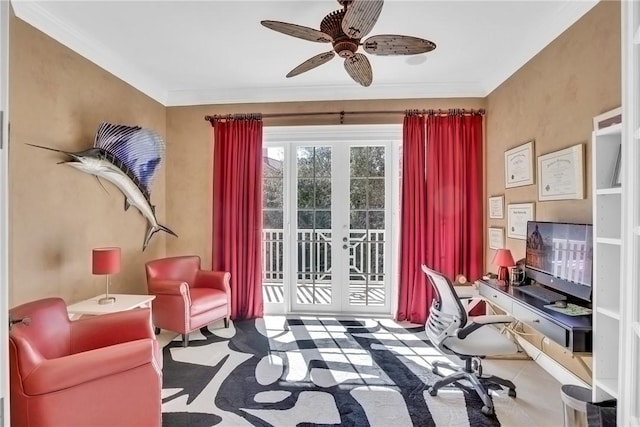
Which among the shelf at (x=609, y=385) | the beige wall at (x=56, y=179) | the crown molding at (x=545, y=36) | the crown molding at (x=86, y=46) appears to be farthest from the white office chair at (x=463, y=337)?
the crown molding at (x=86, y=46)

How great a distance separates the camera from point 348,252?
4102mm

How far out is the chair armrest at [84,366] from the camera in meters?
1.46

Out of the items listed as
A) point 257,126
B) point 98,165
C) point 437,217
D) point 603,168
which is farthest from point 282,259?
point 603,168

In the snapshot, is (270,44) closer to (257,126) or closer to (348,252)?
(257,126)

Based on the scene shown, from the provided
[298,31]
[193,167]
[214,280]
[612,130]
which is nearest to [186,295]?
[214,280]

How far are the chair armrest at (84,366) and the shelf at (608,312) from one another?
90.9 inches

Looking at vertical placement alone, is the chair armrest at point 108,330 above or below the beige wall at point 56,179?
below

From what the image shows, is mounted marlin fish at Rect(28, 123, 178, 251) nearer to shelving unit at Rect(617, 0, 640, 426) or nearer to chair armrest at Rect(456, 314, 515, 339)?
chair armrest at Rect(456, 314, 515, 339)

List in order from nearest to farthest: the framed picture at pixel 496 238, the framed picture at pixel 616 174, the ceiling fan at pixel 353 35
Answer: the framed picture at pixel 616 174
the ceiling fan at pixel 353 35
the framed picture at pixel 496 238

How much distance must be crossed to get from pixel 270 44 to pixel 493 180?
8.91 ft

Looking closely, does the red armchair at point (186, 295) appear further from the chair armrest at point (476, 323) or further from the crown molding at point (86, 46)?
the chair armrest at point (476, 323)

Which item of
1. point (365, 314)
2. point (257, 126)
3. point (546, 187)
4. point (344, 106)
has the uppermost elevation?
point (344, 106)

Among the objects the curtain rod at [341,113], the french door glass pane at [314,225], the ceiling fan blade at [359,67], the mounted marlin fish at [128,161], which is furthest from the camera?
the french door glass pane at [314,225]

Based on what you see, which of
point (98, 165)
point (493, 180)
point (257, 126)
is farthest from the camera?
point (257, 126)
